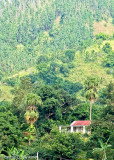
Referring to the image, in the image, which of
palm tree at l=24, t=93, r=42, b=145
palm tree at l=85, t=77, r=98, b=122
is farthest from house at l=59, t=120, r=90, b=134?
palm tree at l=24, t=93, r=42, b=145

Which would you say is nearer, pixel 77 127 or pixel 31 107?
pixel 31 107

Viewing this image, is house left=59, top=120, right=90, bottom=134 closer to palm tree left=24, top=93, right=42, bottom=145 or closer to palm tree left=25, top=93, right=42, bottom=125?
palm tree left=24, top=93, right=42, bottom=145

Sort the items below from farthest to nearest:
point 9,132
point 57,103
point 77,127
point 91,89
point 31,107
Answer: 1. point 77,127
2. point 57,103
3. point 91,89
4. point 31,107
5. point 9,132

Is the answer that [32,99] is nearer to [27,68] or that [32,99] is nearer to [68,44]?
[27,68]

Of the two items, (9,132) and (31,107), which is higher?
(31,107)

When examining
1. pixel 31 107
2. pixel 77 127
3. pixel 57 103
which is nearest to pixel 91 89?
pixel 57 103

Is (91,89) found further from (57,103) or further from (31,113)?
(31,113)

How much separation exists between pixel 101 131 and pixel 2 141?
18198 mm

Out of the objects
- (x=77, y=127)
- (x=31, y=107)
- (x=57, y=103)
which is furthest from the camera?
(x=77, y=127)

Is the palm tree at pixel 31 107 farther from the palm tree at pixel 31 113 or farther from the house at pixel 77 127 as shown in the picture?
the house at pixel 77 127

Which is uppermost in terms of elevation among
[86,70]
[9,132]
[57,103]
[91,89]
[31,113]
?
[86,70]

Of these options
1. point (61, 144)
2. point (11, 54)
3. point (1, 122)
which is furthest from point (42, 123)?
point (11, 54)

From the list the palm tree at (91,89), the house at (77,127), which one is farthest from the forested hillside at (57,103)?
the house at (77,127)

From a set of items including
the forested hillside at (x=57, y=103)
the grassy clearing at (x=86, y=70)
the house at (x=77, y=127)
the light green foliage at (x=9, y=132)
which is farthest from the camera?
the grassy clearing at (x=86, y=70)
